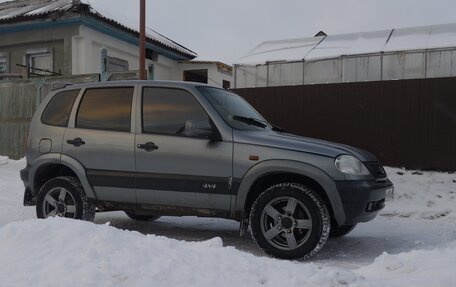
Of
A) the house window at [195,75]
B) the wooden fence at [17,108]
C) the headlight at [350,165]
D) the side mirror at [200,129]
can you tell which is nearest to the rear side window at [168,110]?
the side mirror at [200,129]

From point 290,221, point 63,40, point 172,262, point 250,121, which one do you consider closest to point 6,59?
point 63,40

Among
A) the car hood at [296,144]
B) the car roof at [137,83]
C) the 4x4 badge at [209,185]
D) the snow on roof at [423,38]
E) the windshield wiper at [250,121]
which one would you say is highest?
the snow on roof at [423,38]

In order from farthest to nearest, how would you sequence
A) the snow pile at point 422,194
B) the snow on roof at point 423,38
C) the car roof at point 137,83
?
1. the snow on roof at point 423,38
2. the snow pile at point 422,194
3. the car roof at point 137,83

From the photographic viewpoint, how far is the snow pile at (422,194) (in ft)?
26.5

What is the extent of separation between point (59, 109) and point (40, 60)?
11.1 m

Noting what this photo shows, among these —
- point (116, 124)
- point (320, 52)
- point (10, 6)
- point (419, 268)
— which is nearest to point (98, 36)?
point (10, 6)

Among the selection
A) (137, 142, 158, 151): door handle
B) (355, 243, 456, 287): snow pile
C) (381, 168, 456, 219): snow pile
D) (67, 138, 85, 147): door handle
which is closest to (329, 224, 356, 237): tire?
(355, 243, 456, 287): snow pile

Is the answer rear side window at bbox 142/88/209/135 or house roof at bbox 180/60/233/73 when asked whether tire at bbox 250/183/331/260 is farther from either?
house roof at bbox 180/60/233/73

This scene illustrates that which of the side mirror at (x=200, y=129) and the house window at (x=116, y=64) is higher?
the house window at (x=116, y=64)

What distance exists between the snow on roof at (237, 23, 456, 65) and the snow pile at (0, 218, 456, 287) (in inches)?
372

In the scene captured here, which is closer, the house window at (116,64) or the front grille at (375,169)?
the front grille at (375,169)

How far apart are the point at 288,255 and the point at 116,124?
8.01 feet

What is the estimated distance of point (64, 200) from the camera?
240 inches

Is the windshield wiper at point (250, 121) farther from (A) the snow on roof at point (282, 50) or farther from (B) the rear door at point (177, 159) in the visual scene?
(A) the snow on roof at point (282, 50)
